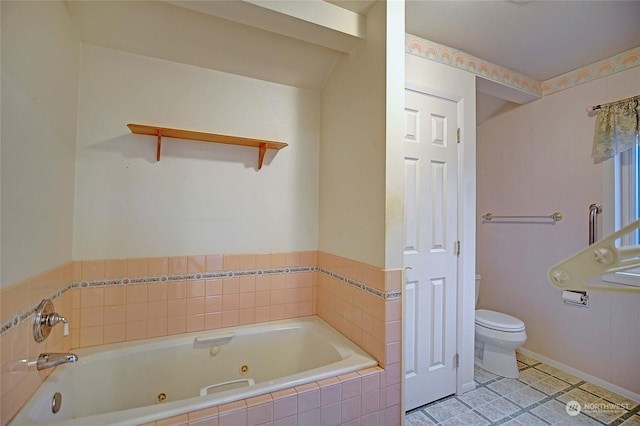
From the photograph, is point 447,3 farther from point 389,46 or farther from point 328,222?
point 328,222

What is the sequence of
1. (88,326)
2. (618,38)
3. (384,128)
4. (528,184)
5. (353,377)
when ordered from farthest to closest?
(528,184), (618,38), (88,326), (384,128), (353,377)

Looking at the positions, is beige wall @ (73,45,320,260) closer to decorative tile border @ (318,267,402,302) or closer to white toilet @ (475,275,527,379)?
decorative tile border @ (318,267,402,302)

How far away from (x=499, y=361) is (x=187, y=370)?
2.30 meters

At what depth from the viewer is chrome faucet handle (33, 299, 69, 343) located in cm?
109

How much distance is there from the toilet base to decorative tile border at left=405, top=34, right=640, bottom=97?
2.16m

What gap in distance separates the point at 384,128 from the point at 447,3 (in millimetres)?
892

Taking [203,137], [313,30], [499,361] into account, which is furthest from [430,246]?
[203,137]

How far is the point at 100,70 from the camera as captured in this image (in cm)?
152

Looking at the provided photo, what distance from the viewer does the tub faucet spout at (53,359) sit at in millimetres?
1137

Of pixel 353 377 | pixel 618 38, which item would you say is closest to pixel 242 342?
pixel 353 377

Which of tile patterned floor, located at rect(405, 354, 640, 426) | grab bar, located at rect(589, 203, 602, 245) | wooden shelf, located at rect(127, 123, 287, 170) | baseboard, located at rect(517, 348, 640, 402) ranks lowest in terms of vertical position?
tile patterned floor, located at rect(405, 354, 640, 426)

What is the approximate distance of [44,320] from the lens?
3.71 feet

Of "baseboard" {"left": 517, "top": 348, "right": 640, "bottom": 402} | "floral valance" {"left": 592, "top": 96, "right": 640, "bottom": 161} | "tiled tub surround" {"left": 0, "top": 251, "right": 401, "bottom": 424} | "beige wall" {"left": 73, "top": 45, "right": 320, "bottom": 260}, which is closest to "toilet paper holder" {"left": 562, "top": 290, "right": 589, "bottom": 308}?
"baseboard" {"left": 517, "top": 348, "right": 640, "bottom": 402}

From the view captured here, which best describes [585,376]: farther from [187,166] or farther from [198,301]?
[187,166]
